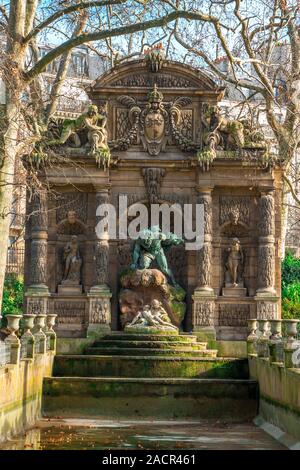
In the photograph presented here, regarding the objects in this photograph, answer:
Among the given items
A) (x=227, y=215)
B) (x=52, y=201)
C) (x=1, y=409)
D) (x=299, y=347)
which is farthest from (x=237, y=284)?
(x=1, y=409)

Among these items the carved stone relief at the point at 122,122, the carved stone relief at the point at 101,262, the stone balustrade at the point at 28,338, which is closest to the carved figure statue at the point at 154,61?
the carved stone relief at the point at 122,122

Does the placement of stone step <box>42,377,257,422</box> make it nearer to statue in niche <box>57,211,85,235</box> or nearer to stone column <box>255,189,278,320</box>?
stone column <box>255,189,278,320</box>

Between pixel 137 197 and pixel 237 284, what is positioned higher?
pixel 137 197

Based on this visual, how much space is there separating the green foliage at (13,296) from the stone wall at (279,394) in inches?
677

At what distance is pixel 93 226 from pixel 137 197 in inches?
50.8

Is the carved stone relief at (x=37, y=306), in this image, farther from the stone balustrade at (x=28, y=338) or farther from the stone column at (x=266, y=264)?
the stone column at (x=266, y=264)

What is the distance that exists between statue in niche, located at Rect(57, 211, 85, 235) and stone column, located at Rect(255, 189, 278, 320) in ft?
14.3

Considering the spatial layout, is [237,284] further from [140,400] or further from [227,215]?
[140,400]

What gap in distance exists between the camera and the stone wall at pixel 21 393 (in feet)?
49.6

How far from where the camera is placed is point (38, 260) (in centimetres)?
2372

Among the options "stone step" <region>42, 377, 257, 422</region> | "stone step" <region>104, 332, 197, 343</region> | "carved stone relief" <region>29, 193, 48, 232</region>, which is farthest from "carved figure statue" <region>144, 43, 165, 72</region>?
"stone step" <region>42, 377, 257, 422</region>

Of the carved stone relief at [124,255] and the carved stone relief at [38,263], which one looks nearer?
the carved stone relief at [38,263]

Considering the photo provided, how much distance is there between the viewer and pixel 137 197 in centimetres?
2447

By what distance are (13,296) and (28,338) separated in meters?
18.9
